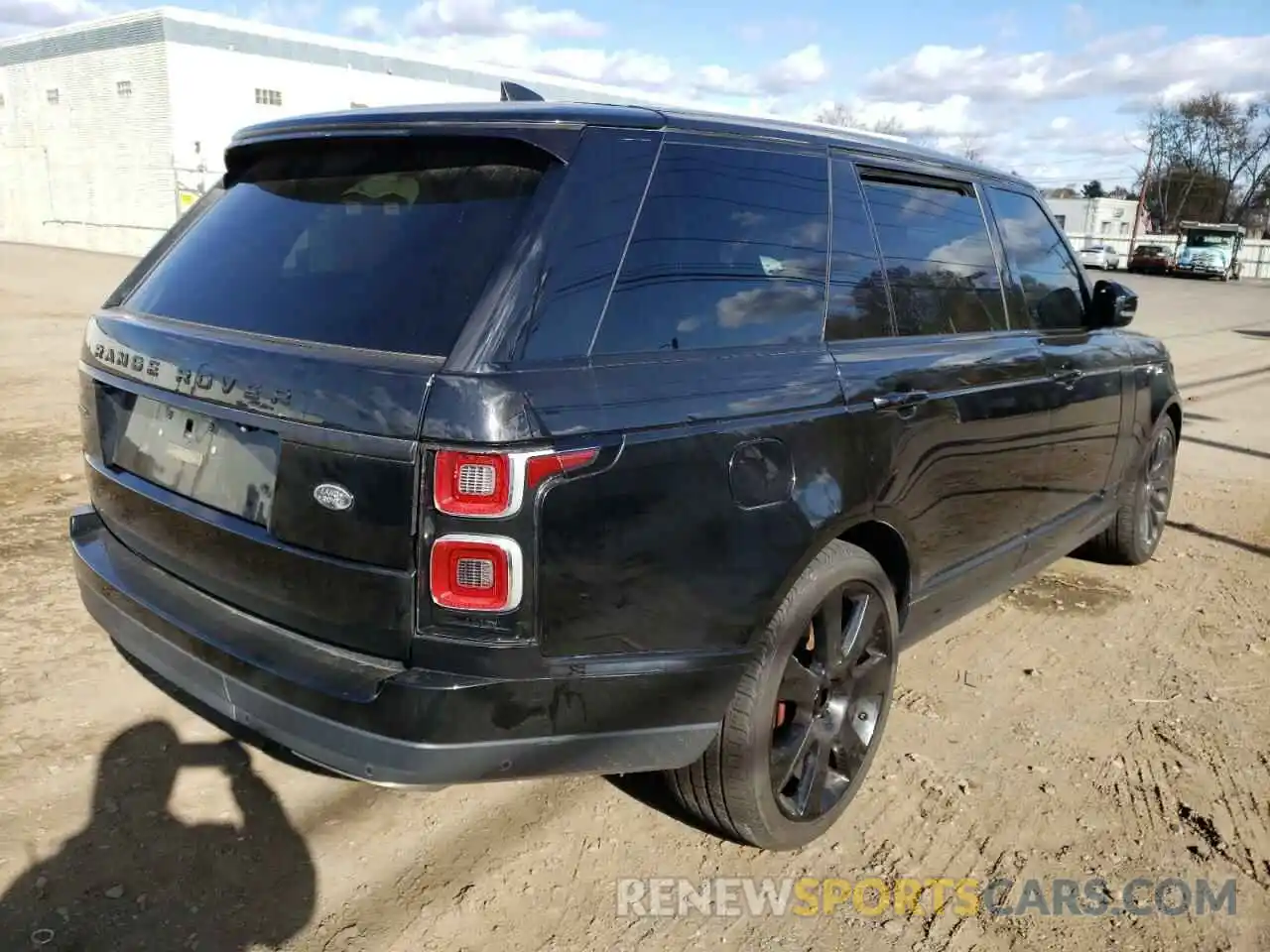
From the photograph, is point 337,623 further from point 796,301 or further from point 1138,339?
point 1138,339

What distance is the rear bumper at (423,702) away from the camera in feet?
6.77

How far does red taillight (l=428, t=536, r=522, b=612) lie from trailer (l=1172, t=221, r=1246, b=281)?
162 feet

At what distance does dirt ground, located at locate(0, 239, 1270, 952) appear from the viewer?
2469mm

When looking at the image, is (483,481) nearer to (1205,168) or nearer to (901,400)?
(901,400)

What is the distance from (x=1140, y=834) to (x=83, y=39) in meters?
42.0

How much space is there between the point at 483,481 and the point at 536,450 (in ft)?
0.40

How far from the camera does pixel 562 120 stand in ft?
7.47

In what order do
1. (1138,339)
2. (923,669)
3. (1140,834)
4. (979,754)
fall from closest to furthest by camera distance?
(1140,834), (979,754), (923,669), (1138,339)

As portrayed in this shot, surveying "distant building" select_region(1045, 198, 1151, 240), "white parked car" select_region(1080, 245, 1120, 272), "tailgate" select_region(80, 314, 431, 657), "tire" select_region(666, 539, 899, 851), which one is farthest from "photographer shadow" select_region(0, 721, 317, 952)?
"distant building" select_region(1045, 198, 1151, 240)

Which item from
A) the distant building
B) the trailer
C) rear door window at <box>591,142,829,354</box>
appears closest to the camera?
rear door window at <box>591,142,829,354</box>

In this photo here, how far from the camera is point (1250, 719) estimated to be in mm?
3666

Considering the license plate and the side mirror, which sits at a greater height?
the side mirror

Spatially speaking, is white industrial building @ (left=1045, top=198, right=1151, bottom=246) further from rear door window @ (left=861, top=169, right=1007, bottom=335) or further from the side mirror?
rear door window @ (left=861, top=169, right=1007, bottom=335)

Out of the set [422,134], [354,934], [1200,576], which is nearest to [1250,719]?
[1200,576]
